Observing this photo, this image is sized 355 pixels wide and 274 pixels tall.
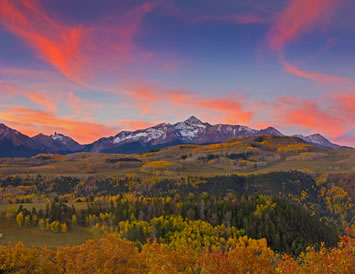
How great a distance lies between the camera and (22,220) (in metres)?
198

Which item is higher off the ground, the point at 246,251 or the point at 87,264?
the point at 246,251

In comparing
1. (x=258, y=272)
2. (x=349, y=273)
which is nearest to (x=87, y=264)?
(x=258, y=272)

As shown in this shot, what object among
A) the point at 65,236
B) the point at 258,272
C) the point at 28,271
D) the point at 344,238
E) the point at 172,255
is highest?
the point at 344,238

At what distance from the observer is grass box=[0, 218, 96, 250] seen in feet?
557

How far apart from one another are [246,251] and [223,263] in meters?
4.33

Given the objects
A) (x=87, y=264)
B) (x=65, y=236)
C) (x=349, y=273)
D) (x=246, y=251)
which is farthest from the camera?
(x=65, y=236)

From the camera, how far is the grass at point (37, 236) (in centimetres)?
16988

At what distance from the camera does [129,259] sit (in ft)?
183

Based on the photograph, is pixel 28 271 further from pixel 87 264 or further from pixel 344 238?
pixel 344 238

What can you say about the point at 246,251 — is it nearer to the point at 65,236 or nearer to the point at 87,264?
the point at 87,264

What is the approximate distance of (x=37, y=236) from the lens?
18262 cm

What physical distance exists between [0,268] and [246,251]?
42537 mm

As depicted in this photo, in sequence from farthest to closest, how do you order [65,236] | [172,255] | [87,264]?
[65,236], [172,255], [87,264]

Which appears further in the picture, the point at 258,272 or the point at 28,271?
the point at 28,271
